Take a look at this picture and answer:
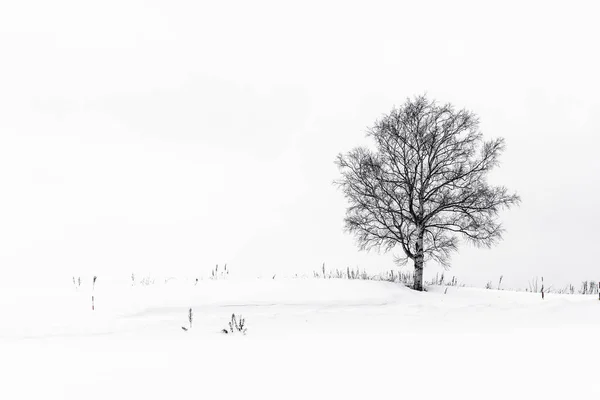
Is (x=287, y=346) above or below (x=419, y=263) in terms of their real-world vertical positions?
below

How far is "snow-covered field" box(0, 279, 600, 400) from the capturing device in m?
5.07

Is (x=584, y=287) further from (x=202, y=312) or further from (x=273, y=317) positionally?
(x=202, y=312)

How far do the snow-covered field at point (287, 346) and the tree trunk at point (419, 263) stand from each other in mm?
1842

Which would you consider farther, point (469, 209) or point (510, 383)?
point (469, 209)

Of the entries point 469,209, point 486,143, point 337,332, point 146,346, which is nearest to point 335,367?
point 337,332

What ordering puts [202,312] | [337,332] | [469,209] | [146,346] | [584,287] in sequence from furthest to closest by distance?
[584,287] → [469,209] → [202,312] → [337,332] → [146,346]

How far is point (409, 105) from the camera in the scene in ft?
52.4

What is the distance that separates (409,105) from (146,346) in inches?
495

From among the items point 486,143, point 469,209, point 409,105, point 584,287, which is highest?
point 409,105

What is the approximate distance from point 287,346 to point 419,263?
942 cm

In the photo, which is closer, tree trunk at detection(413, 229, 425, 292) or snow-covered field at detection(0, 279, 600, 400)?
snow-covered field at detection(0, 279, 600, 400)

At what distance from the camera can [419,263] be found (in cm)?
1538

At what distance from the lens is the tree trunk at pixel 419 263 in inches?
601

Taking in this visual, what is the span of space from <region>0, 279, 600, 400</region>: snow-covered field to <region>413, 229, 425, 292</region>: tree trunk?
6.04 feet
